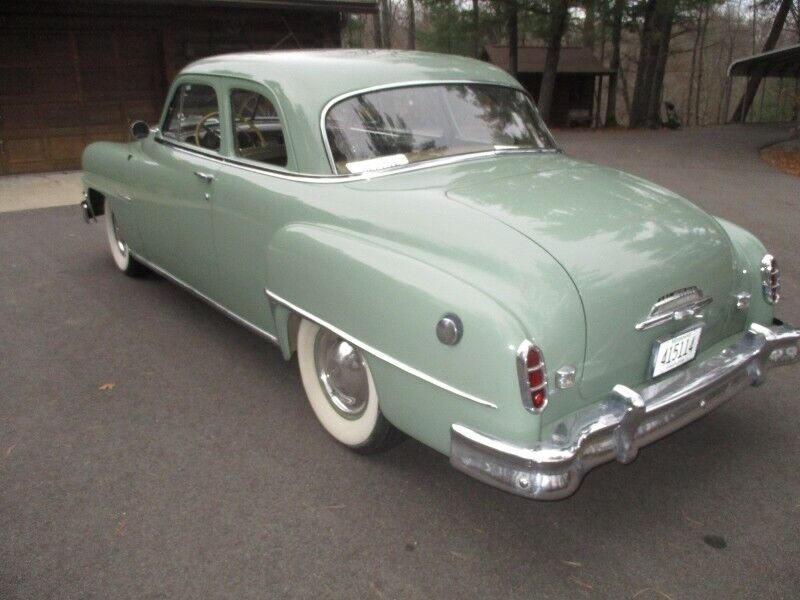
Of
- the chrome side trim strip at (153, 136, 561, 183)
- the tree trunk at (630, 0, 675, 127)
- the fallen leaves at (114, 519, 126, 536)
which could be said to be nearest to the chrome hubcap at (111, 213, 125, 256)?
the chrome side trim strip at (153, 136, 561, 183)

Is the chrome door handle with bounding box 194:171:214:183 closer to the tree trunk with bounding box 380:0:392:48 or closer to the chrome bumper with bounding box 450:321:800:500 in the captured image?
the chrome bumper with bounding box 450:321:800:500

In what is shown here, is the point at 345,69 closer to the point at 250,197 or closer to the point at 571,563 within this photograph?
the point at 250,197

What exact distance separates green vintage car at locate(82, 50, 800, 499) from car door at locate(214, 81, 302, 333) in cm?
1

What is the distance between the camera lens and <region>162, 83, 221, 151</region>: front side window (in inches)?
165

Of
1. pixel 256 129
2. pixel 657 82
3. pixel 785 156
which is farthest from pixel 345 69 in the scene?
pixel 657 82

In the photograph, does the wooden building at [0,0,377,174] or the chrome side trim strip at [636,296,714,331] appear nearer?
the chrome side trim strip at [636,296,714,331]

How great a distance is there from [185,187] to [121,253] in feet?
6.99

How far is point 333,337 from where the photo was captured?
327 centimetres

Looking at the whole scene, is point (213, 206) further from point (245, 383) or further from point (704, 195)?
point (704, 195)

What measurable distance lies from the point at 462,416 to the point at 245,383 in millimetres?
1884

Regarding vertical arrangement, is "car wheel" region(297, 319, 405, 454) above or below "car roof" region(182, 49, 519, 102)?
below

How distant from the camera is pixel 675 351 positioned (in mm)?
2689

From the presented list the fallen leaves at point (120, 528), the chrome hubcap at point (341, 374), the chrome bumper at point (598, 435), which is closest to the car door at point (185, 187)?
the chrome hubcap at point (341, 374)

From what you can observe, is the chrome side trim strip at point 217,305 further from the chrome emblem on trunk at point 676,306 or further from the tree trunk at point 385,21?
the tree trunk at point 385,21
